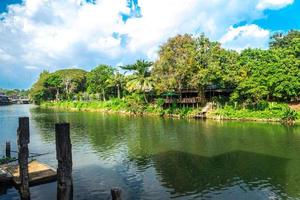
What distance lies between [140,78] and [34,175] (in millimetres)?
55147

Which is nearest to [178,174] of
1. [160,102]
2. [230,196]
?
[230,196]

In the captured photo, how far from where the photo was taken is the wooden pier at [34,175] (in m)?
21.5

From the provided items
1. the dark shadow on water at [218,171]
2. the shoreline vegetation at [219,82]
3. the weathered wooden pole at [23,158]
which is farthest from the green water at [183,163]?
the shoreline vegetation at [219,82]

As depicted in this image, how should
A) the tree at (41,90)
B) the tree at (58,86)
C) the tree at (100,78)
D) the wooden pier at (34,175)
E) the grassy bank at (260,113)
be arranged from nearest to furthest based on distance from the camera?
the wooden pier at (34,175) → the grassy bank at (260,113) → the tree at (100,78) → the tree at (58,86) → the tree at (41,90)

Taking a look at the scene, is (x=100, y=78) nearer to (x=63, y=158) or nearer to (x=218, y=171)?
(x=218, y=171)

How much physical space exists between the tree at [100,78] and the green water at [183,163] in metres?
55.0

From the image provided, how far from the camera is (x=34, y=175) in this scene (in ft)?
73.1

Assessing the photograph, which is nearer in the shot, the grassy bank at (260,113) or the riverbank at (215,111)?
the grassy bank at (260,113)

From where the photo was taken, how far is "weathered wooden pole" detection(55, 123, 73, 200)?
582 inches

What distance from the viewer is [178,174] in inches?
949

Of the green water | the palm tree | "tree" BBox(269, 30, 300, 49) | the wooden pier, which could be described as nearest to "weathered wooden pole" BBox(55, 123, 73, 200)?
the green water

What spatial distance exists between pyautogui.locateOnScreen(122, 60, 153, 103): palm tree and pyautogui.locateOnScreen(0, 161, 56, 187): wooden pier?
5137cm

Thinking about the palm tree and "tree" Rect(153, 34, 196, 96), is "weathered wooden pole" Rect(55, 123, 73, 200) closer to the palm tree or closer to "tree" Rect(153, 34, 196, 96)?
"tree" Rect(153, 34, 196, 96)

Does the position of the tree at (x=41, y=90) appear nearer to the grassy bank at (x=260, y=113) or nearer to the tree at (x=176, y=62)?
the tree at (x=176, y=62)
